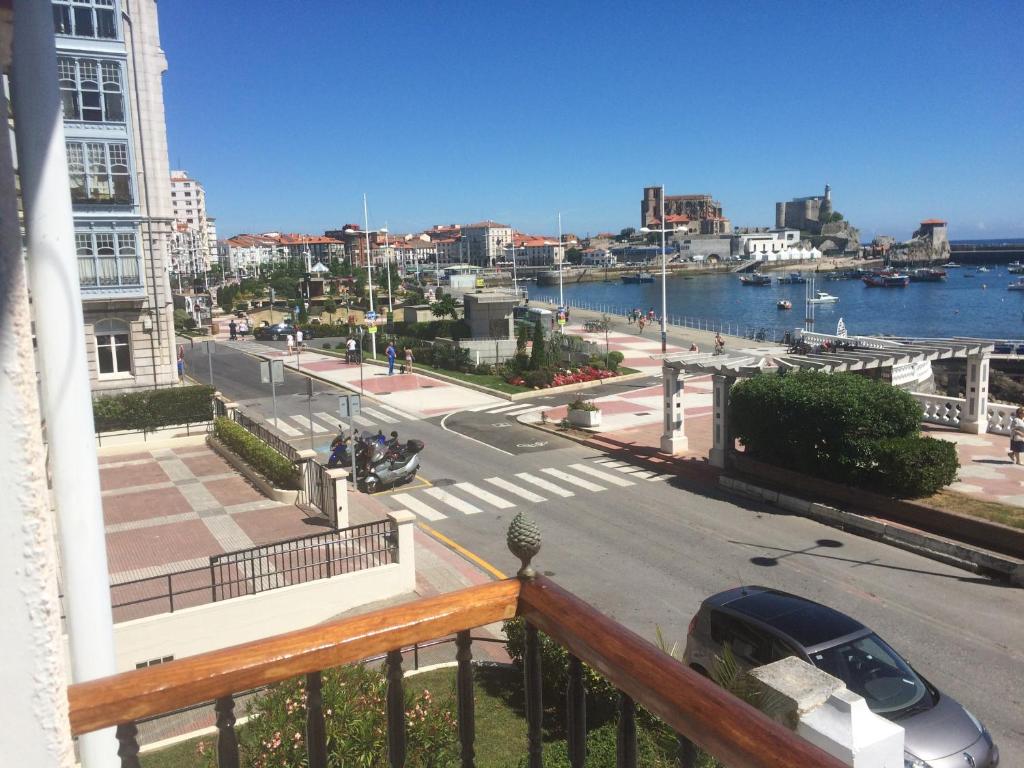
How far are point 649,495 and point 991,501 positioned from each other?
6.92m

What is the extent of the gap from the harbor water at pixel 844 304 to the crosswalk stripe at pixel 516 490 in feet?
148

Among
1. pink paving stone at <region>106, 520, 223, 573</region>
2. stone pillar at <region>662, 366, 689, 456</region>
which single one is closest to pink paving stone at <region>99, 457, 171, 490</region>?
pink paving stone at <region>106, 520, 223, 573</region>

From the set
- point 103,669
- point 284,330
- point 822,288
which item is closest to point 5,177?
point 103,669

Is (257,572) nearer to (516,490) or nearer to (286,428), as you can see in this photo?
(516,490)

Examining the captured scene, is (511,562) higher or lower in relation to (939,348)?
lower

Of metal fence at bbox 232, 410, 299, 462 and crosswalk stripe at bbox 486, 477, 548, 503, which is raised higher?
metal fence at bbox 232, 410, 299, 462

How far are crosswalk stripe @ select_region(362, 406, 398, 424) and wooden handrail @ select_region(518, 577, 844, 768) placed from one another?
87.3 ft

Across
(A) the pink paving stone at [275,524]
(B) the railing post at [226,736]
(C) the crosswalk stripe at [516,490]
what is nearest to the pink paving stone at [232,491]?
(A) the pink paving stone at [275,524]

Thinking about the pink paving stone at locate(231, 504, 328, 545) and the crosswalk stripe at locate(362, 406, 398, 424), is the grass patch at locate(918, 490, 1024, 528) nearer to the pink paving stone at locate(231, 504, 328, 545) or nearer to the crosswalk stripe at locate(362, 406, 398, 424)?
the pink paving stone at locate(231, 504, 328, 545)

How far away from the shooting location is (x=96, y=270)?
24.3 m

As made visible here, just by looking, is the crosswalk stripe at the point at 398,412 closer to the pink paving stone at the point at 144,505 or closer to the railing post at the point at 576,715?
the pink paving stone at the point at 144,505

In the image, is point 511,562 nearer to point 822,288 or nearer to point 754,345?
point 754,345

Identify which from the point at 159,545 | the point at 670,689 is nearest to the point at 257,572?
the point at 159,545

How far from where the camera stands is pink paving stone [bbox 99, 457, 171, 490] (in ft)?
65.2
